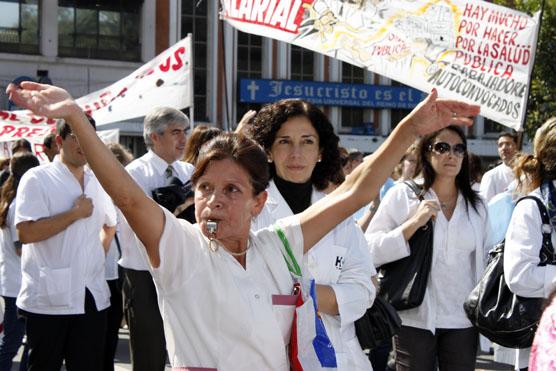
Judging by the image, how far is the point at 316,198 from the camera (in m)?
4.55

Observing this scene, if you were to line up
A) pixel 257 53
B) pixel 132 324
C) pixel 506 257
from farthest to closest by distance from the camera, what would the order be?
pixel 257 53 → pixel 132 324 → pixel 506 257

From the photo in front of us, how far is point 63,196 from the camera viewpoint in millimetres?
6113

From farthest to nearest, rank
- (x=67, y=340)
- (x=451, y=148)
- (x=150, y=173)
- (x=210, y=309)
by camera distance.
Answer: (x=150, y=173) → (x=67, y=340) → (x=451, y=148) → (x=210, y=309)

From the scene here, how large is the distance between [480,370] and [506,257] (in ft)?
15.0

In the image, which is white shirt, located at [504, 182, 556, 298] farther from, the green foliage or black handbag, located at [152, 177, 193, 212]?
the green foliage

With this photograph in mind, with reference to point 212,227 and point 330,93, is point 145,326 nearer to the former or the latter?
point 212,227

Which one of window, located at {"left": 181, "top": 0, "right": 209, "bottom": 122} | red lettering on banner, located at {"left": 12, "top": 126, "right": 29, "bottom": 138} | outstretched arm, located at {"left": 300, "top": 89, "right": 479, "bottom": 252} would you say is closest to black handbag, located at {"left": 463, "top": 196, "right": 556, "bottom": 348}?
outstretched arm, located at {"left": 300, "top": 89, "right": 479, "bottom": 252}

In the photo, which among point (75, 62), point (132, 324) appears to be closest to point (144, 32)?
point (75, 62)

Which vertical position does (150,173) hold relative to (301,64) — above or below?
below

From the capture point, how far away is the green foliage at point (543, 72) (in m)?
25.7

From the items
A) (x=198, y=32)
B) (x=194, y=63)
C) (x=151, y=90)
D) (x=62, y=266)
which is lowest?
(x=62, y=266)

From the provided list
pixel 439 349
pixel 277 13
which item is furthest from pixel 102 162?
pixel 277 13

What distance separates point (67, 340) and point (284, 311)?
3.12 m

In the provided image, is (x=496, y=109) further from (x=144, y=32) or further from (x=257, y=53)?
(x=257, y=53)
